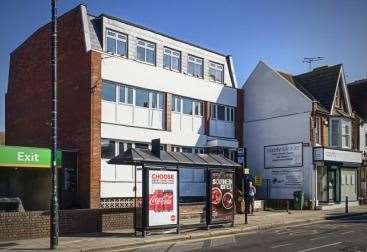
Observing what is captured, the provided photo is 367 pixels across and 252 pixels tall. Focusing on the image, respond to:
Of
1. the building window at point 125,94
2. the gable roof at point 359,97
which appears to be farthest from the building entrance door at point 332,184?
the building window at point 125,94

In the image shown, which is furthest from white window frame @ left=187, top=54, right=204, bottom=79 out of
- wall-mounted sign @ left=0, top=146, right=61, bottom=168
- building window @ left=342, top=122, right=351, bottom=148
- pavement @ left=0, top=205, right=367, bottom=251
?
wall-mounted sign @ left=0, top=146, right=61, bottom=168

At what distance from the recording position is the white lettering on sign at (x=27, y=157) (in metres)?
23.5

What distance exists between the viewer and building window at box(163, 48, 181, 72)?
1283 inches

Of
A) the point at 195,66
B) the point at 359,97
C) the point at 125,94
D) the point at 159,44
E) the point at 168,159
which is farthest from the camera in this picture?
the point at 359,97

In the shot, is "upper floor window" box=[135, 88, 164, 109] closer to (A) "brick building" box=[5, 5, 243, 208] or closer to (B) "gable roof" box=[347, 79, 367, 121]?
(A) "brick building" box=[5, 5, 243, 208]

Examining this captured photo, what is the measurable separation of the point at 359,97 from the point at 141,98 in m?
23.2

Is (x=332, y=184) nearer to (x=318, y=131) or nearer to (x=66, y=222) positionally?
(x=318, y=131)

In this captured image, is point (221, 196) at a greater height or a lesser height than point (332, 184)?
greater

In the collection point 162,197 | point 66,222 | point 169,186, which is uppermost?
point 169,186

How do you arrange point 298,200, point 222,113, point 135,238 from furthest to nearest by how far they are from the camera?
point 222,113 → point 298,200 → point 135,238

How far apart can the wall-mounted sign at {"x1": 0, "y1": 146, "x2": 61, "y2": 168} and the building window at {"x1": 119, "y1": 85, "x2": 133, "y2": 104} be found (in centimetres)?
601

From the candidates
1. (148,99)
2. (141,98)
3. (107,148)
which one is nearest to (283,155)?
(148,99)

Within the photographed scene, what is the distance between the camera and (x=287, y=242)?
58.3 feet

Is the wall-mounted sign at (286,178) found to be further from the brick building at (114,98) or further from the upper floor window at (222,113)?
the upper floor window at (222,113)
